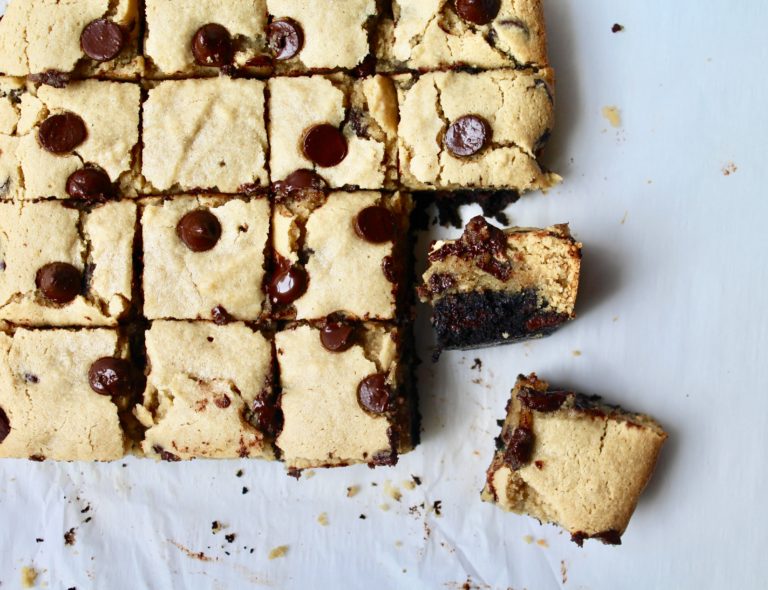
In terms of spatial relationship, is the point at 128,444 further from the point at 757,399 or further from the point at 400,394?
the point at 757,399

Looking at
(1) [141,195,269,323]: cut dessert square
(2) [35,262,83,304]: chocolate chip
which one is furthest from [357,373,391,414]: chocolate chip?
(2) [35,262,83,304]: chocolate chip

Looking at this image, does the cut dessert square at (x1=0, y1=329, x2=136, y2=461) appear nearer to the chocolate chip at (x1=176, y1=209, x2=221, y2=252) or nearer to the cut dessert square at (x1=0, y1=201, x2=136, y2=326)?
the cut dessert square at (x1=0, y1=201, x2=136, y2=326)

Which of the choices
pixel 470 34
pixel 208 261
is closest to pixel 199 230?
pixel 208 261

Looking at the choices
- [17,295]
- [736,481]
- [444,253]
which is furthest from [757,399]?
[17,295]

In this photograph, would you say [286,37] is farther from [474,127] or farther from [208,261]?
[208,261]

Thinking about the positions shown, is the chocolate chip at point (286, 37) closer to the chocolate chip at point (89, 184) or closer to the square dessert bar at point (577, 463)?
the chocolate chip at point (89, 184)

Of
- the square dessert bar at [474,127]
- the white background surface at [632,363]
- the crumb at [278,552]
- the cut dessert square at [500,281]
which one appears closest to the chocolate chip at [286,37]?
the square dessert bar at [474,127]
